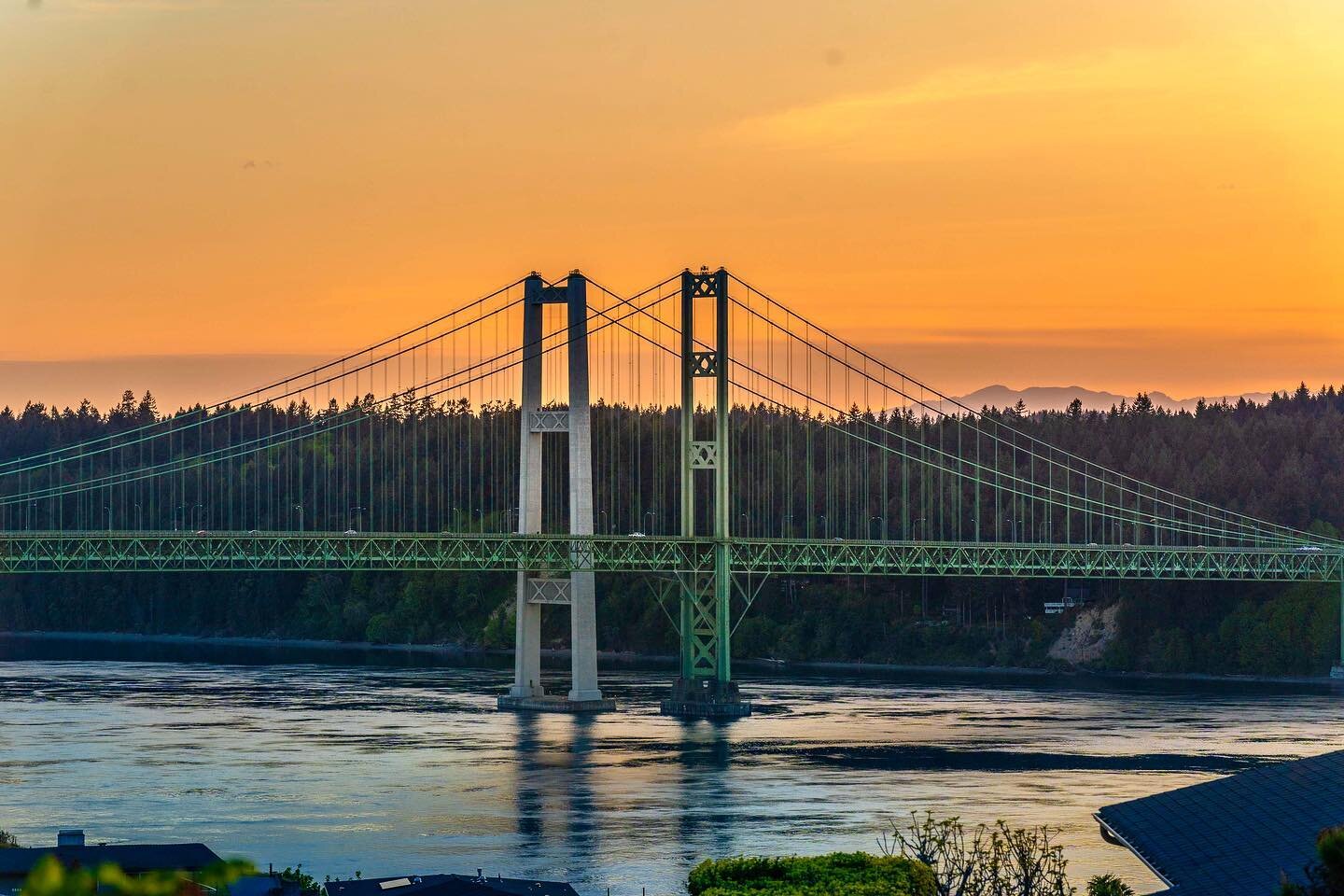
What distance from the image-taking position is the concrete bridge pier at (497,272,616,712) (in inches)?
3223

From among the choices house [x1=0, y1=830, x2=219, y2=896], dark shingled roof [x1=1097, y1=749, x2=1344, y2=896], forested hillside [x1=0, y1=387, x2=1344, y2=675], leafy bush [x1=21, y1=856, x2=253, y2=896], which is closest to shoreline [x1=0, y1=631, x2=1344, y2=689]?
forested hillside [x1=0, y1=387, x2=1344, y2=675]

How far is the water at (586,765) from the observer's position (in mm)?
48969

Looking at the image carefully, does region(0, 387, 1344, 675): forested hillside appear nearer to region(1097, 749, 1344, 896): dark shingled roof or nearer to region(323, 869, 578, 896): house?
region(323, 869, 578, 896): house

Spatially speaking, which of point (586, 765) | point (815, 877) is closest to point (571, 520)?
point (586, 765)

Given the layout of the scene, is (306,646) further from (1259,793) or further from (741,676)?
(1259,793)

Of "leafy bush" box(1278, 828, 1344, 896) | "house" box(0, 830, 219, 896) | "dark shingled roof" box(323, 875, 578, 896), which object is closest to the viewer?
"leafy bush" box(1278, 828, 1344, 896)

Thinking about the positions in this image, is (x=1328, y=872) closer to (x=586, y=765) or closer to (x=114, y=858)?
(x=114, y=858)

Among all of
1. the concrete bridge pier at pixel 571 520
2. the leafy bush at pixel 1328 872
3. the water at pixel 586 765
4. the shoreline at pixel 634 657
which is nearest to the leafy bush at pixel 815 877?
the water at pixel 586 765

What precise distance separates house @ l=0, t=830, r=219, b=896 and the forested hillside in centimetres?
6370

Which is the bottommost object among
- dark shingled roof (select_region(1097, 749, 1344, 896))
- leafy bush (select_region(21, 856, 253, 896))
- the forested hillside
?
dark shingled roof (select_region(1097, 749, 1344, 896))

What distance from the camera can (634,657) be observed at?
134625 millimetres

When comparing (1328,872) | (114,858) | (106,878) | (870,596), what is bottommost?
(114,858)

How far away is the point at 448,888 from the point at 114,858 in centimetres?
714

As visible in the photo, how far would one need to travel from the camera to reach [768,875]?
110 ft
